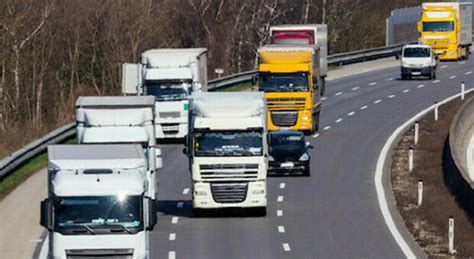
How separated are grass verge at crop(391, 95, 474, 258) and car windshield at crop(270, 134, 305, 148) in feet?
11.1

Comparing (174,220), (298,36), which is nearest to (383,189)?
(174,220)

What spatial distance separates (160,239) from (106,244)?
890 cm

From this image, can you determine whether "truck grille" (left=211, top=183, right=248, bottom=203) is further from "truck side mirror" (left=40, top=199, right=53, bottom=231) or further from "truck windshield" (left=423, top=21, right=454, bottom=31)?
"truck windshield" (left=423, top=21, right=454, bottom=31)

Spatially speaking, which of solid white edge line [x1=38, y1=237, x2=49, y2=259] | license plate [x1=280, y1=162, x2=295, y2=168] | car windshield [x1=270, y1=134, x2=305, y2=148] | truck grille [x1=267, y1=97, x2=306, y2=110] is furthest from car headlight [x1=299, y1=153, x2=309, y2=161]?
solid white edge line [x1=38, y1=237, x2=49, y2=259]

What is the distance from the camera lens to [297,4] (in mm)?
105125

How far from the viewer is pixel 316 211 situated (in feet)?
133

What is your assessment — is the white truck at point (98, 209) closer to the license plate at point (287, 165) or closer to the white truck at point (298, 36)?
the license plate at point (287, 165)

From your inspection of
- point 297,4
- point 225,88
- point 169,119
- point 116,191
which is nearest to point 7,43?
point 225,88

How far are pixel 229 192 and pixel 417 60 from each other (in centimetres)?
4168

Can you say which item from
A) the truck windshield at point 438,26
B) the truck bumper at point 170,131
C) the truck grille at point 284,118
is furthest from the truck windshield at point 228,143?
the truck windshield at point 438,26

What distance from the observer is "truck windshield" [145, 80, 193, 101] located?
54.2 metres

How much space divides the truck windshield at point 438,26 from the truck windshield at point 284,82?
3441 centimetres

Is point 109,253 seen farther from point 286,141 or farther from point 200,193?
point 286,141

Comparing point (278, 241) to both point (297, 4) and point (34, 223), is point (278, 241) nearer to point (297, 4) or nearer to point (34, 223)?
point (34, 223)
